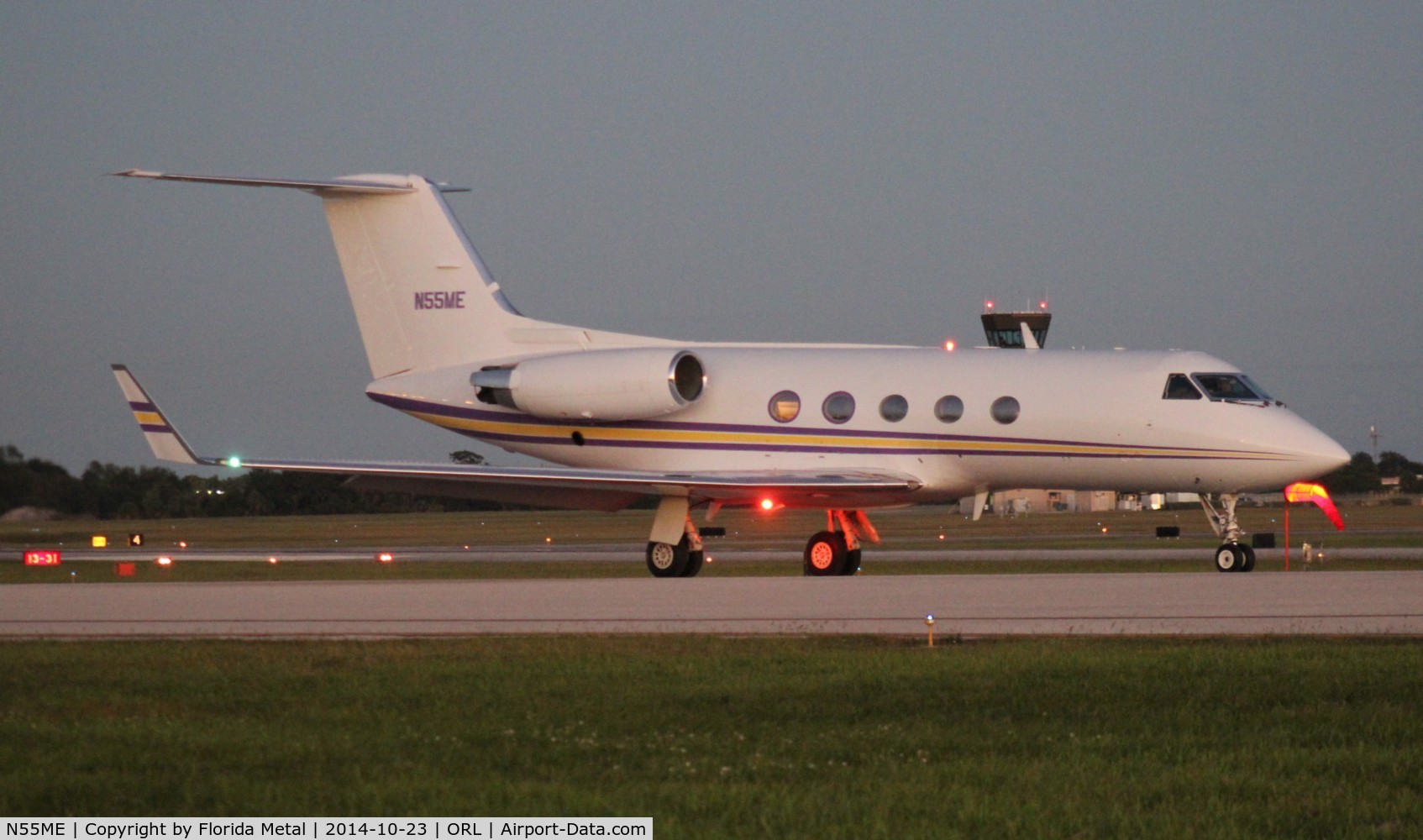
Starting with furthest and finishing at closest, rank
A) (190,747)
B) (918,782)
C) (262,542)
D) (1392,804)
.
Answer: (262,542) < (190,747) < (918,782) < (1392,804)

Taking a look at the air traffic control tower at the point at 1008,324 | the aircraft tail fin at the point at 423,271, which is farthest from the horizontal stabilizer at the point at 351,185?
the air traffic control tower at the point at 1008,324

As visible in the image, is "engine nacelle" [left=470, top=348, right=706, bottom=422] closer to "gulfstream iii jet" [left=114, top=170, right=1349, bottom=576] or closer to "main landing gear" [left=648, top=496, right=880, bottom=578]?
"gulfstream iii jet" [left=114, top=170, right=1349, bottom=576]

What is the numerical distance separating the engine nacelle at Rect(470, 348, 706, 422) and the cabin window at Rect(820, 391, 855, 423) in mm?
1931

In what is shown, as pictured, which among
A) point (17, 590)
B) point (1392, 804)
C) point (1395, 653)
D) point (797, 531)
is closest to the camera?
point (1392, 804)

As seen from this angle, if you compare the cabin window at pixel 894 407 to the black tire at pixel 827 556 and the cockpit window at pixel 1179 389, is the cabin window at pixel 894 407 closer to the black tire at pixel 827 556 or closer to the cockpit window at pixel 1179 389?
the black tire at pixel 827 556

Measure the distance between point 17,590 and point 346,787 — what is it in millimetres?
14848

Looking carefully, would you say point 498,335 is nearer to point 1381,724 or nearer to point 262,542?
point 1381,724

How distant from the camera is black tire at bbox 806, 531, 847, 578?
82.9 feet

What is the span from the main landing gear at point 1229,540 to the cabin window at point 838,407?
16.4ft

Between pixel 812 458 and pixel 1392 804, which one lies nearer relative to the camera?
pixel 1392 804

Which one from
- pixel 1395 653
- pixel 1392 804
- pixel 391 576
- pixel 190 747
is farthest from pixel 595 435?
pixel 1392 804

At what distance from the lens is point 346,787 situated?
24.1 feet

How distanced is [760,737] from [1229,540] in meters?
15.1

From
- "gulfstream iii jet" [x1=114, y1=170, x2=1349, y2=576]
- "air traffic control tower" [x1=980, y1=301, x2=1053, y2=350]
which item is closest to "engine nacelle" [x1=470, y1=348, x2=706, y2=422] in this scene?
"gulfstream iii jet" [x1=114, y1=170, x2=1349, y2=576]
